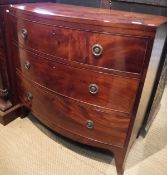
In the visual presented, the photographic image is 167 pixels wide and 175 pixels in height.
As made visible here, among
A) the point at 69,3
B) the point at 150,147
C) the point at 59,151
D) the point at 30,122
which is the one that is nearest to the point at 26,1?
the point at 69,3

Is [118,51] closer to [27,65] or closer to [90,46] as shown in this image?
[90,46]

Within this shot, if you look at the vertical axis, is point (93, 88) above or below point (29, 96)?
above

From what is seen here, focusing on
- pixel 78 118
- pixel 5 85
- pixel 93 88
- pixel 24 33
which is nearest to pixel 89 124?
pixel 78 118

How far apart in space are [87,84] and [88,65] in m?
0.11

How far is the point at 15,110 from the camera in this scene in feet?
5.40

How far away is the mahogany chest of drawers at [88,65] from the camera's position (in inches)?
35.9

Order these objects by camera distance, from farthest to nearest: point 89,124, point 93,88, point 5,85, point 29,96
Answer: point 5,85 → point 29,96 → point 89,124 → point 93,88

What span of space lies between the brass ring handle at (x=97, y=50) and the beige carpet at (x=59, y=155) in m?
0.73

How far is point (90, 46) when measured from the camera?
38.4 inches

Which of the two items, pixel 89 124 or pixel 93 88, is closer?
pixel 93 88

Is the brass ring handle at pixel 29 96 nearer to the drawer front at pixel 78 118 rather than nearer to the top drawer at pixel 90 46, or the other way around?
the drawer front at pixel 78 118

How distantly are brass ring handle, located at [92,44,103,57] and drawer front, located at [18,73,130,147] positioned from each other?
0.30 m

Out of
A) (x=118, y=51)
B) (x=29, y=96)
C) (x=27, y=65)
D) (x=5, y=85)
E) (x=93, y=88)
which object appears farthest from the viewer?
(x=5, y=85)

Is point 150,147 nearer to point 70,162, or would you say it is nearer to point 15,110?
point 70,162
